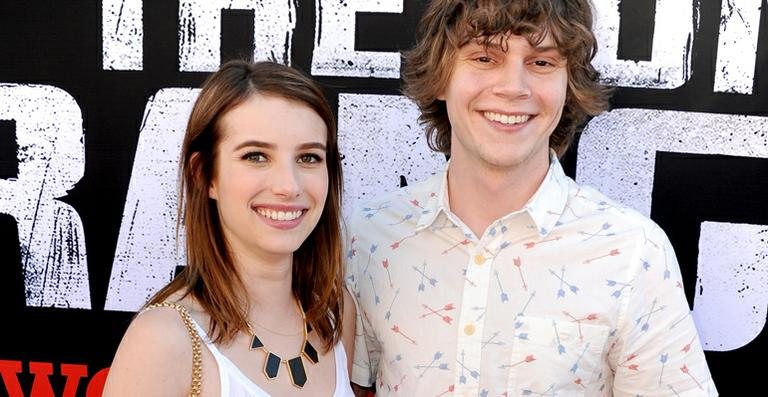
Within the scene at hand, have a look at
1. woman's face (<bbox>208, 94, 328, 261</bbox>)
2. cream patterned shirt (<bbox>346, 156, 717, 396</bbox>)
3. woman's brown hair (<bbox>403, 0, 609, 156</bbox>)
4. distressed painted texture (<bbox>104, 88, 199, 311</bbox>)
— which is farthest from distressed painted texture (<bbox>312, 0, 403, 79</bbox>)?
woman's face (<bbox>208, 94, 328, 261</bbox>)

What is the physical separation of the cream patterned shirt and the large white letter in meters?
0.48

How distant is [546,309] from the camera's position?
1.65 meters

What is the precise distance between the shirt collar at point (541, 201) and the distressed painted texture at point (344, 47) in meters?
0.54

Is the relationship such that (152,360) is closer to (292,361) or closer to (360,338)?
(292,361)

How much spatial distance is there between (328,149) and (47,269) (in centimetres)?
126

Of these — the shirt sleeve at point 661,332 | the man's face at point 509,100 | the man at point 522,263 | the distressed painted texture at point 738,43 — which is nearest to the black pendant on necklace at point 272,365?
the man at point 522,263

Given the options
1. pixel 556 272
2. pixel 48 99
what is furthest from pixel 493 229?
pixel 48 99

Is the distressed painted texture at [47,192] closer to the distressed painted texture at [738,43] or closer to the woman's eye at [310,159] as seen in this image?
the woman's eye at [310,159]

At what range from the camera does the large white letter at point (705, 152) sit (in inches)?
84.7

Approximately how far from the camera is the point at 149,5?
229 centimetres

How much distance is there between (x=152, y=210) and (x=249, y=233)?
957mm

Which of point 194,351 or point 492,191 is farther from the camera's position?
point 492,191

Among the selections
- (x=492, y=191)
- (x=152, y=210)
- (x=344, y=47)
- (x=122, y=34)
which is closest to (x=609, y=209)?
(x=492, y=191)

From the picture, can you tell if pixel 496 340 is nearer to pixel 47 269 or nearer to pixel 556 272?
pixel 556 272
